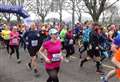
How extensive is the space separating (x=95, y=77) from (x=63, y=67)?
2.87 meters

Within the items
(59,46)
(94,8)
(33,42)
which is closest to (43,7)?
(94,8)

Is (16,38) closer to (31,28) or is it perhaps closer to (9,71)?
(9,71)

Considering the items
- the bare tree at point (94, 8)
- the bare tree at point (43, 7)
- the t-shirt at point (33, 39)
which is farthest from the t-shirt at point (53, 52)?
the bare tree at point (43, 7)

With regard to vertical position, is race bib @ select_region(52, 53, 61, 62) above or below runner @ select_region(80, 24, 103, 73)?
above

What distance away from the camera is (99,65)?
12.8 m

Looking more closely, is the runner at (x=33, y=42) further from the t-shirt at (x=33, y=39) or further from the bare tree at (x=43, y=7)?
the bare tree at (x=43, y=7)

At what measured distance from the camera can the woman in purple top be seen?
846 centimetres

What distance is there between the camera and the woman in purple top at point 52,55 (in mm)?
8461

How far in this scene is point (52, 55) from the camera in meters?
8.62

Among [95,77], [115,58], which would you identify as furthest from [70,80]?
[115,58]

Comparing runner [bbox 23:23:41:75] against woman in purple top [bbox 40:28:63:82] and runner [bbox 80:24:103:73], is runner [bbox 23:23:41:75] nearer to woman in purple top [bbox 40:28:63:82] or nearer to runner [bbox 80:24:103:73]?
runner [bbox 80:24:103:73]

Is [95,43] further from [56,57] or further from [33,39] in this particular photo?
[56,57]

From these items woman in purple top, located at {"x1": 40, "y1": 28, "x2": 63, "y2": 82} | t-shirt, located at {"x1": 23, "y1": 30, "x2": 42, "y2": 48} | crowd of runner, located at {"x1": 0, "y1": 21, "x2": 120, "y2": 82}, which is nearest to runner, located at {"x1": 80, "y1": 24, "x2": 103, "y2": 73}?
crowd of runner, located at {"x1": 0, "y1": 21, "x2": 120, "y2": 82}

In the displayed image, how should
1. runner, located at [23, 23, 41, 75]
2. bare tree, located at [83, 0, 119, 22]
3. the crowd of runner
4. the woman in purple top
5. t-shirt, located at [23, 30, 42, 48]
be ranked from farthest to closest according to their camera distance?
bare tree, located at [83, 0, 119, 22] < t-shirt, located at [23, 30, 42, 48] < runner, located at [23, 23, 41, 75] < the woman in purple top < the crowd of runner
